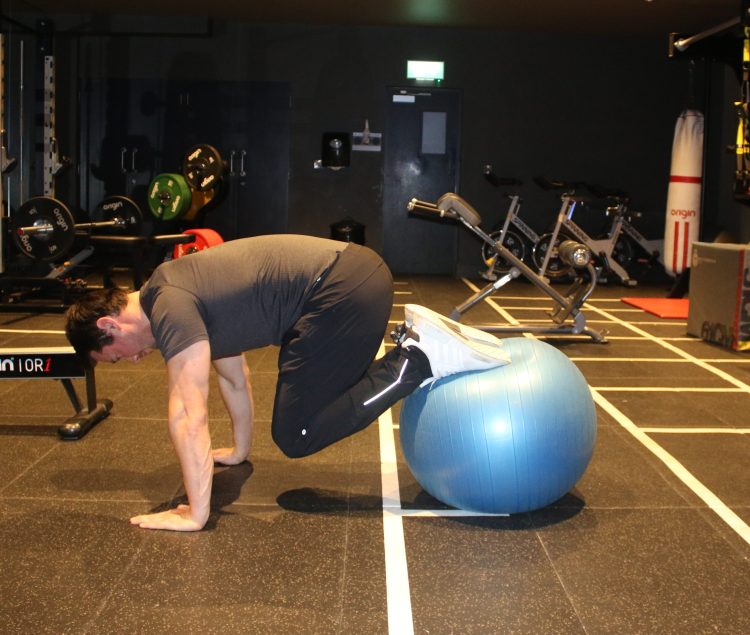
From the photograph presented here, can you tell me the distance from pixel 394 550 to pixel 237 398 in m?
0.93

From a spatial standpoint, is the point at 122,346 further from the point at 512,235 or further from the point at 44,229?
the point at 512,235

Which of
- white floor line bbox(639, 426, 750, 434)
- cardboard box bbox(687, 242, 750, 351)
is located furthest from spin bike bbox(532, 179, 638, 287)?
white floor line bbox(639, 426, 750, 434)

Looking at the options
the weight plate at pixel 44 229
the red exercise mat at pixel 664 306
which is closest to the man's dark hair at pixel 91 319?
the weight plate at pixel 44 229

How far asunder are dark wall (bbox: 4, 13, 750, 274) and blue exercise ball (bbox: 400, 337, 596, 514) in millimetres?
8074

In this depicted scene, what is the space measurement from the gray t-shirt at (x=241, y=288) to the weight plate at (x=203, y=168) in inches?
270

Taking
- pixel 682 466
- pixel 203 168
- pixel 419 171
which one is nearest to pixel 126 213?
pixel 203 168

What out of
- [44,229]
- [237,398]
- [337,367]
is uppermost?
[44,229]

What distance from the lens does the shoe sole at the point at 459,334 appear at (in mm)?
2951

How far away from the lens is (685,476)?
11.6 feet

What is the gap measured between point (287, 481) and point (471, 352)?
92cm

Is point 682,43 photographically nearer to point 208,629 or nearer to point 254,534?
point 254,534

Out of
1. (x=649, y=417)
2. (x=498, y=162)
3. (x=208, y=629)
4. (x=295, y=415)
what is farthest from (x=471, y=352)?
(x=498, y=162)

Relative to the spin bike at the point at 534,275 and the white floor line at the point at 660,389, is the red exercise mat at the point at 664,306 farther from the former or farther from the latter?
the white floor line at the point at 660,389

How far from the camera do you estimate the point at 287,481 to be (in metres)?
3.41
